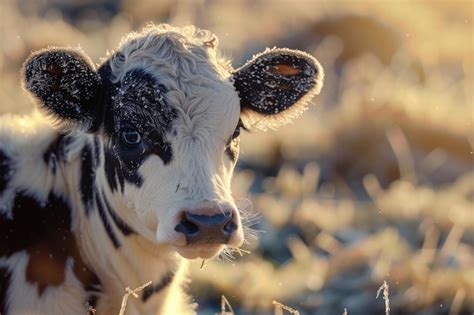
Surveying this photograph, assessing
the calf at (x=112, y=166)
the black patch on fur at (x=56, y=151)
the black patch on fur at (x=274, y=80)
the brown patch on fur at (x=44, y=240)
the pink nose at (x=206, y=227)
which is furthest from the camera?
the black patch on fur at (x=274, y=80)

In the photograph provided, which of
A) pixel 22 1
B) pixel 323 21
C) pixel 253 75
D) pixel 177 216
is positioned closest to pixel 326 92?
pixel 323 21

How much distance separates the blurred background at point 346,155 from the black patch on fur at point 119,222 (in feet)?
2.67

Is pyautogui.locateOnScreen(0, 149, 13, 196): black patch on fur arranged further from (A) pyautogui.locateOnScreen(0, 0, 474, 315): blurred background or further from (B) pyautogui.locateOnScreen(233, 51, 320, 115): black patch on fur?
(A) pyautogui.locateOnScreen(0, 0, 474, 315): blurred background

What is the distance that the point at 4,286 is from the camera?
5.32 meters

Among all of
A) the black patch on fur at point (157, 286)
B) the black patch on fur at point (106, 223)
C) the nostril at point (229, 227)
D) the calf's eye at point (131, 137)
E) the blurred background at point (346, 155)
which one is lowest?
the blurred background at point (346, 155)

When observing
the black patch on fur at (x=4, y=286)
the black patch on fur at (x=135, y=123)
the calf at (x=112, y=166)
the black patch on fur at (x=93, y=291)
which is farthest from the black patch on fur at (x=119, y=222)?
the black patch on fur at (x=4, y=286)

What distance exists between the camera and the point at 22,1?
64.4ft

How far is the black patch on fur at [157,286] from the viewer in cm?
564

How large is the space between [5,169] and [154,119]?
0.80 metres

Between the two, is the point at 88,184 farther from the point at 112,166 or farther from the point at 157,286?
the point at 157,286

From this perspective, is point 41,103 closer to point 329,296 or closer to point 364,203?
point 329,296

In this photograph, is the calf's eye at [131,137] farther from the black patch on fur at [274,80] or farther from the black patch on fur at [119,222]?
the black patch on fur at [274,80]

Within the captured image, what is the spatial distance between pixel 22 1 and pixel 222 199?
50.0 feet

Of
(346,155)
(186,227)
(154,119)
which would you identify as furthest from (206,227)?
(346,155)
